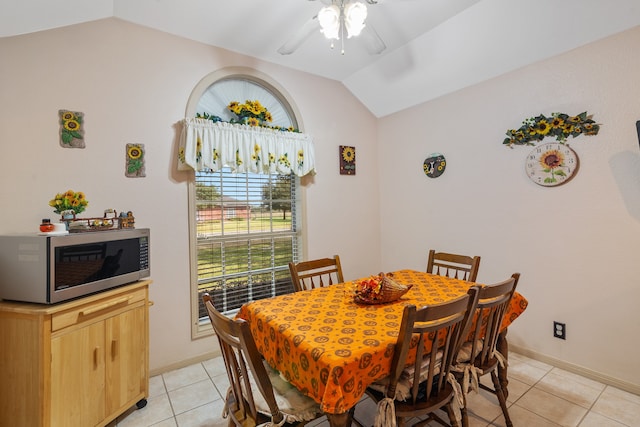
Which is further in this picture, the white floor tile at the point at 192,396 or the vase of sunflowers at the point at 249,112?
the vase of sunflowers at the point at 249,112

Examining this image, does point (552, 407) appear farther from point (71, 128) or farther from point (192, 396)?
point (71, 128)

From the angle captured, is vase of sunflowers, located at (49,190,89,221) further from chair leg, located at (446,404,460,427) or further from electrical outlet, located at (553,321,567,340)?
electrical outlet, located at (553,321,567,340)

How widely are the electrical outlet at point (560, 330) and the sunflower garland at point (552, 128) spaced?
1.43 metres

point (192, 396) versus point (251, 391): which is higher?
point (251, 391)

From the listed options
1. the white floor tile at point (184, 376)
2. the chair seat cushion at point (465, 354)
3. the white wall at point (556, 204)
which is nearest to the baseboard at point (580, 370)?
the white wall at point (556, 204)

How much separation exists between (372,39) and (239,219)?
6.24 feet

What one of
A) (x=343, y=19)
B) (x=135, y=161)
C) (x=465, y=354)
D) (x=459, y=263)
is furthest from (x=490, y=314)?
(x=135, y=161)

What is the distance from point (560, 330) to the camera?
7.91 ft

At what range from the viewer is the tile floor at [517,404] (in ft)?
6.07

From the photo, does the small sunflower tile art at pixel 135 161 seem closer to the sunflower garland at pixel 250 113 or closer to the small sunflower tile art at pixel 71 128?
the small sunflower tile art at pixel 71 128

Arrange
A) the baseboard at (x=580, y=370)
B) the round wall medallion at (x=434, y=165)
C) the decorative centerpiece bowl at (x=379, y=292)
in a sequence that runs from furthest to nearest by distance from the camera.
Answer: the round wall medallion at (x=434, y=165)
the baseboard at (x=580, y=370)
the decorative centerpiece bowl at (x=379, y=292)

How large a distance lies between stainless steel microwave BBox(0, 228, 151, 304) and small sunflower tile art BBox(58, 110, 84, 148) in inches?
31.8

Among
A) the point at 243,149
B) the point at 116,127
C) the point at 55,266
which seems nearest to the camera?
the point at 55,266

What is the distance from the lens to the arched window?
272cm
